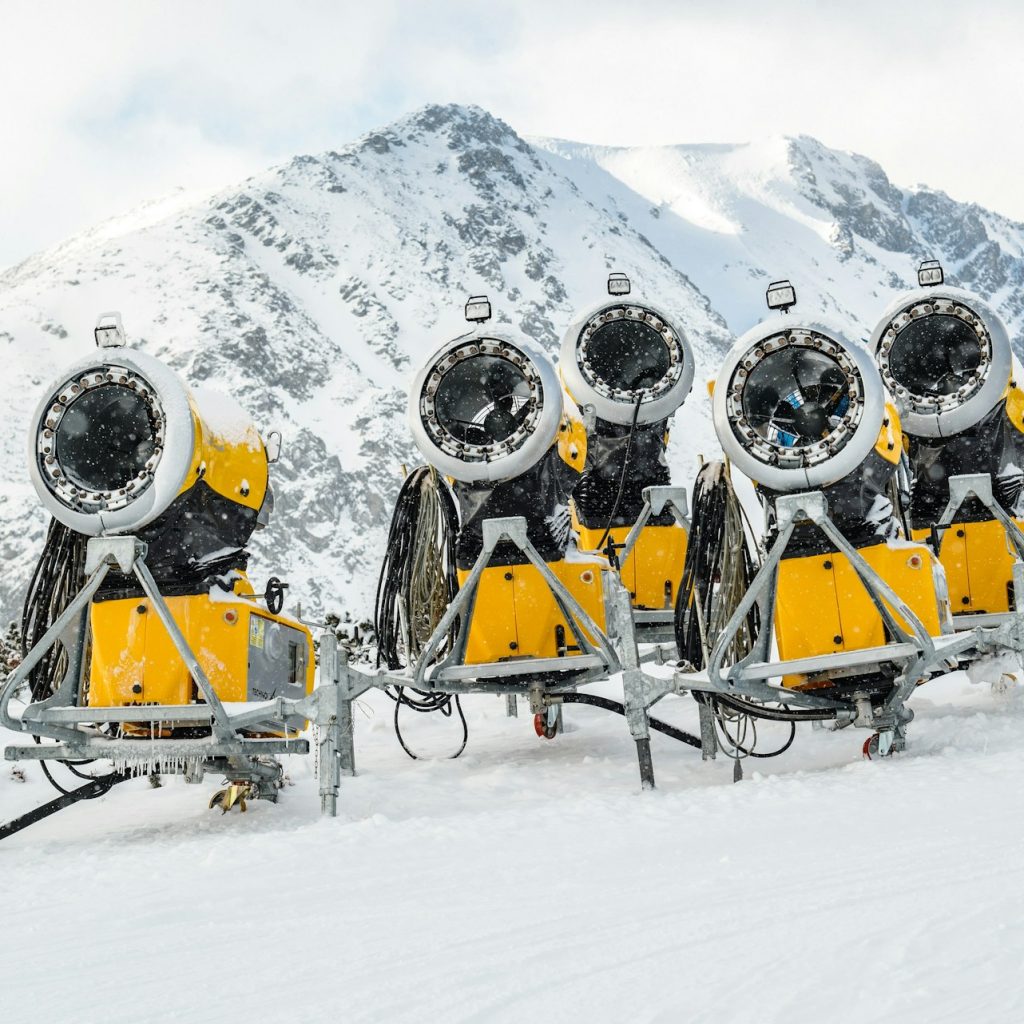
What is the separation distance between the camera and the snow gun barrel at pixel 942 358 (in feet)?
31.6

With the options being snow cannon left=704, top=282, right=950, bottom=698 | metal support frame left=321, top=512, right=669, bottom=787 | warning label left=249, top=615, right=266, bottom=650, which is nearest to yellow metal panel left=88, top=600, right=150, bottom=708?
warning label left=249, top=615, right=266, bottom=650

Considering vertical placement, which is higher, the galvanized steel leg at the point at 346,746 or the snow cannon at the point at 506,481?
the snow cannon at the point at 506,481

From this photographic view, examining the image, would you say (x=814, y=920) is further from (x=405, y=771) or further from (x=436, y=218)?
(x=436, y=218)

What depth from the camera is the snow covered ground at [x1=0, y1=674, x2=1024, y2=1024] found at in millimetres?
3289

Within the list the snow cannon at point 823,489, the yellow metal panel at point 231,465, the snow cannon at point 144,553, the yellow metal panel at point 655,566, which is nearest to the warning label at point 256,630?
the snow cannon at point 144,553

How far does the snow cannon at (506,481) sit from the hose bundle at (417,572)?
0.12m

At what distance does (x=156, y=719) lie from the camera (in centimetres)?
671

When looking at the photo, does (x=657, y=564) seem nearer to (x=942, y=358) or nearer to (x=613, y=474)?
(x=613, y=474)

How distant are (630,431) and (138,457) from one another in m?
5.14

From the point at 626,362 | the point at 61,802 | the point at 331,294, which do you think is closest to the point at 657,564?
the point at 626,362

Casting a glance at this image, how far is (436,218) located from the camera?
143 meters

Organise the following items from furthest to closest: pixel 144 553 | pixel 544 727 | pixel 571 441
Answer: pixel 544 727
pixel 571 441
pixel 144 553

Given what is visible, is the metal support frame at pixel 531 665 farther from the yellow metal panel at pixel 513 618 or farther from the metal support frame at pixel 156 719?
the metal support frame at pixel 156 719

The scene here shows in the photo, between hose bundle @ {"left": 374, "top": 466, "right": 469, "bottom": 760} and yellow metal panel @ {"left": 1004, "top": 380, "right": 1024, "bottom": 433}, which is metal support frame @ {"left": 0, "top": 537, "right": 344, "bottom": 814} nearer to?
hose bundle @ {"left": 374, "top": 466, "right": 469, "bottom": 760}
